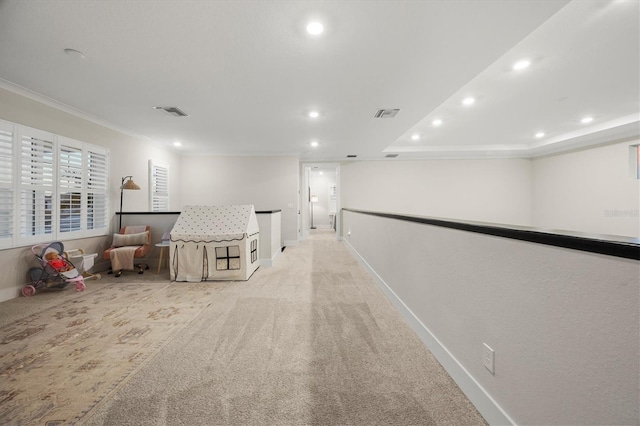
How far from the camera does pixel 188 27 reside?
211 cm

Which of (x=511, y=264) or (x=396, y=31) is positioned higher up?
(x=396, y=31)

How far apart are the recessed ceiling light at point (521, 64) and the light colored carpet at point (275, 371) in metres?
3.16

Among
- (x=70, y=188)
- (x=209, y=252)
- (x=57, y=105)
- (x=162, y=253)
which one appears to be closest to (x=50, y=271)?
(x=70, y=188)

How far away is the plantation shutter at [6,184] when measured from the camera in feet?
9.73

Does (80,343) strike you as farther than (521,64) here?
No

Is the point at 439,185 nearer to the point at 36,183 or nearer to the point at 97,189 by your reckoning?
the point at 97,189

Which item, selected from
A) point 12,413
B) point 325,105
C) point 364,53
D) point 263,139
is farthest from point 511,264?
point 263,139

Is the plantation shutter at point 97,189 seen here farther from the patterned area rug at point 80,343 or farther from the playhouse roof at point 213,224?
the playhouse roof at point 213,224

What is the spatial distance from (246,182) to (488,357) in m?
6.63

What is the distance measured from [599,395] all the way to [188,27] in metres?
3.08

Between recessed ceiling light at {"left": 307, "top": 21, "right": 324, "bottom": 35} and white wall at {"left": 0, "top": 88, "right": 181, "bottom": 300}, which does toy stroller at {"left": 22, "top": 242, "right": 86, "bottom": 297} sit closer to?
white wall at {"left": 0, "top": 88, "right": 181, "bottom": 300}

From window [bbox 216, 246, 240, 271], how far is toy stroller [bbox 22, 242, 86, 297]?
1.67m

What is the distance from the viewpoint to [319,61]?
2.60m

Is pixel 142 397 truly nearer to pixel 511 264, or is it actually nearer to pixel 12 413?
pixel 12 413
